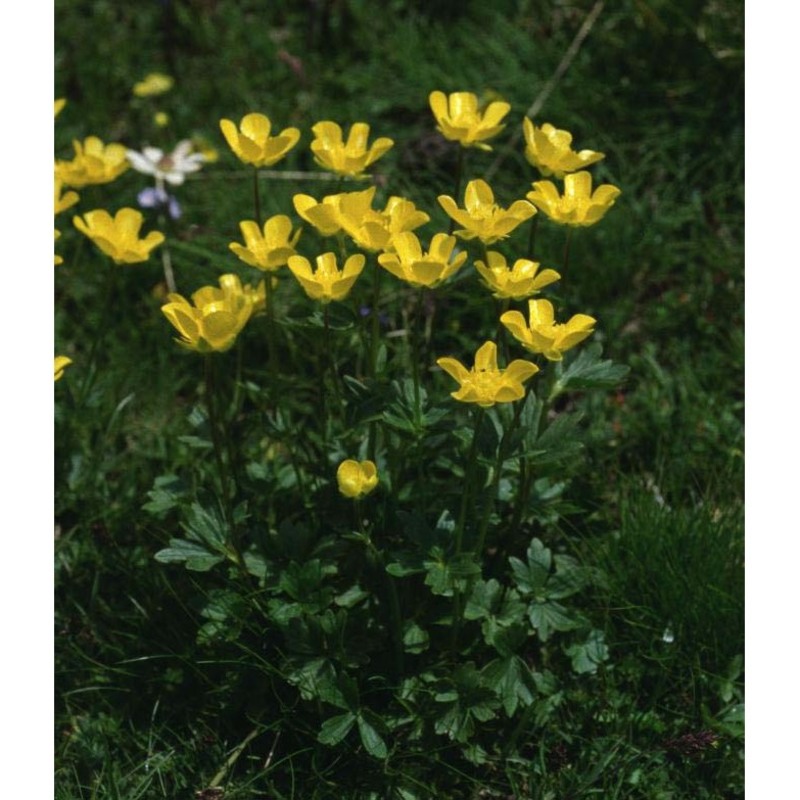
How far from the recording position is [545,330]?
1.85 metres

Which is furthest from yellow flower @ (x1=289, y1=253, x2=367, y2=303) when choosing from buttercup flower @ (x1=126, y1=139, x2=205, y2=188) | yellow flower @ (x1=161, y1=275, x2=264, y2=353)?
buttercup flower @ (x1=126, y1=139, x2=205, y2=188)

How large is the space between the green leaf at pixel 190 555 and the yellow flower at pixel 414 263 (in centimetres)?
61

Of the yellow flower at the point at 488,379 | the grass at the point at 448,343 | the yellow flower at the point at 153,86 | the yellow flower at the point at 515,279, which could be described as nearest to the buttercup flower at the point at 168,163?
the grass at the point at 448,343

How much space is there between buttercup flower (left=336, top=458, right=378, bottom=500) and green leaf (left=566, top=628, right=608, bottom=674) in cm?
62

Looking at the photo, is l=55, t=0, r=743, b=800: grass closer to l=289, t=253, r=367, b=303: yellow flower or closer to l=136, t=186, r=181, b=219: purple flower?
l=136, t=186, r=181, b=219: purple flower

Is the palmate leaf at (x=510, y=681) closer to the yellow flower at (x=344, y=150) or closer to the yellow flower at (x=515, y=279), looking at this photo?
the yellow flower at (x=515, y=279)

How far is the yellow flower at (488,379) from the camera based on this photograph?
1.76 meters

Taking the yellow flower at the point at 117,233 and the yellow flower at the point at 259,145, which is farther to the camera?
the yellow flower at the point at 117,233

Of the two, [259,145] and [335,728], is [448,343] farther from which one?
[335,728]

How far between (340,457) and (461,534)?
33 centimetres

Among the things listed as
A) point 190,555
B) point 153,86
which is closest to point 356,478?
point 190,555

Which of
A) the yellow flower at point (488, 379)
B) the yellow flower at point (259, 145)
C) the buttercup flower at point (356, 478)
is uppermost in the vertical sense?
the yellow flower at point (259, 145)

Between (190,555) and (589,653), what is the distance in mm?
761

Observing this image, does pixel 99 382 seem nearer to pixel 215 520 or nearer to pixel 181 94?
pixel 215 520
